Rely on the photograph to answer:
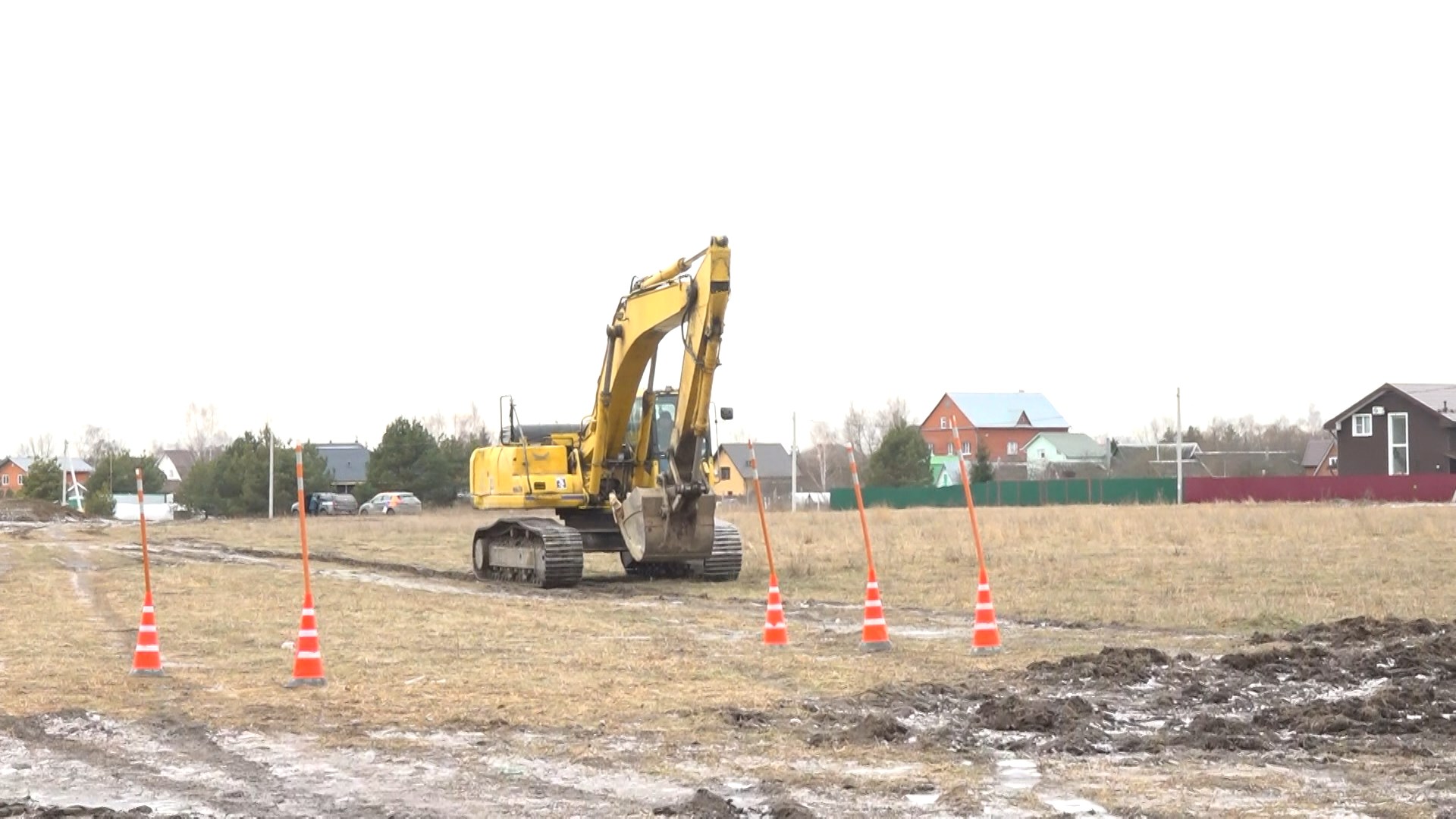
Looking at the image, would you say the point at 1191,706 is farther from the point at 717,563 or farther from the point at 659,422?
the point at 659,422

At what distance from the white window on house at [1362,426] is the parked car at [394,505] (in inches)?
1765

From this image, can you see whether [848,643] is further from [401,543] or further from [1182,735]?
[401,543]

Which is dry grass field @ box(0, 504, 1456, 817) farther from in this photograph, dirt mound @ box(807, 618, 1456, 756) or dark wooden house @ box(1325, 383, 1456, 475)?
dark wooden house @ box(1325, 383, 1456, 475)

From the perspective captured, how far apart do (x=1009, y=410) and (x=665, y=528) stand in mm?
111590

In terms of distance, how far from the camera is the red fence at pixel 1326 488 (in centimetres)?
6612

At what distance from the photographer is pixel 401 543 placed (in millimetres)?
41750

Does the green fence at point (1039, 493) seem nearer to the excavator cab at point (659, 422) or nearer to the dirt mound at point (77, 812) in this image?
the excavator cab at point (659, 422)

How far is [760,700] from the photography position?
11.4 meters

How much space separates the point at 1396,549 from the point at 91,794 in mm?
23068

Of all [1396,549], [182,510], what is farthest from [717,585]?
[182,510]

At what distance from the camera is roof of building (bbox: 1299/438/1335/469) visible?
362 feet

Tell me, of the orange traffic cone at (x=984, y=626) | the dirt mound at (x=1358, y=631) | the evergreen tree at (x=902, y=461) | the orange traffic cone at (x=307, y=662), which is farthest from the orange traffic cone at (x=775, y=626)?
the evergreen tree at (x=902, y=461)

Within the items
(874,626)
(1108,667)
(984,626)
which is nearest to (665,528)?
(874,626)

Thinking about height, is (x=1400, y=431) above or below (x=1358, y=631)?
above
